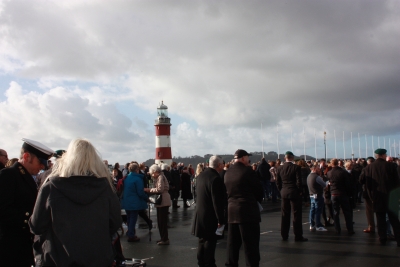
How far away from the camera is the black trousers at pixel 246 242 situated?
6.73 metres

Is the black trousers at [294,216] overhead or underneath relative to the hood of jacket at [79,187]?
underneath

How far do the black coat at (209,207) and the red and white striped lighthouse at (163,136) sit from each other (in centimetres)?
2807

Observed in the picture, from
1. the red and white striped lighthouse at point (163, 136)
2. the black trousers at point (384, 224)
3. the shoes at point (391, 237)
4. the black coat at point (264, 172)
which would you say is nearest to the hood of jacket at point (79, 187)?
the black trousers at point (384, 224)

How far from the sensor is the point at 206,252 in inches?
265

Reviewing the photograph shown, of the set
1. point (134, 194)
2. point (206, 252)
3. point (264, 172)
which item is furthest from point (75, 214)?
point (264, 172)

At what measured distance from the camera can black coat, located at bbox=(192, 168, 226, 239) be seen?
666 centimetres

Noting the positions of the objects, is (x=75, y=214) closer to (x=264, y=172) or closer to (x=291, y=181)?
(x=291, y=181)

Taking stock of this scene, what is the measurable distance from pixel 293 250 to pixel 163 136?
2821 centimetres

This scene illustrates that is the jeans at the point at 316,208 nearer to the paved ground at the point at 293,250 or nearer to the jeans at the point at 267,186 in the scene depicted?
the paved ground at the point at 293,250

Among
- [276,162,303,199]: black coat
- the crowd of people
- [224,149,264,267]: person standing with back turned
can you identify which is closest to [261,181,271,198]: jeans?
the crowd of people

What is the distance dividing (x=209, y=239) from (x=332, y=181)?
5445 mm

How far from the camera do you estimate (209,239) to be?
264 inches

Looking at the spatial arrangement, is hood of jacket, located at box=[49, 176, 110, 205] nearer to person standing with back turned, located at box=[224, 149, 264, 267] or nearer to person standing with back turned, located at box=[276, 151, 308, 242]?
person standing with back turned, located at box=[224, 149, 264, 267]

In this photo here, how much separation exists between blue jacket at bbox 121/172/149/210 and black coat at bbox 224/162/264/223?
3.84 m
